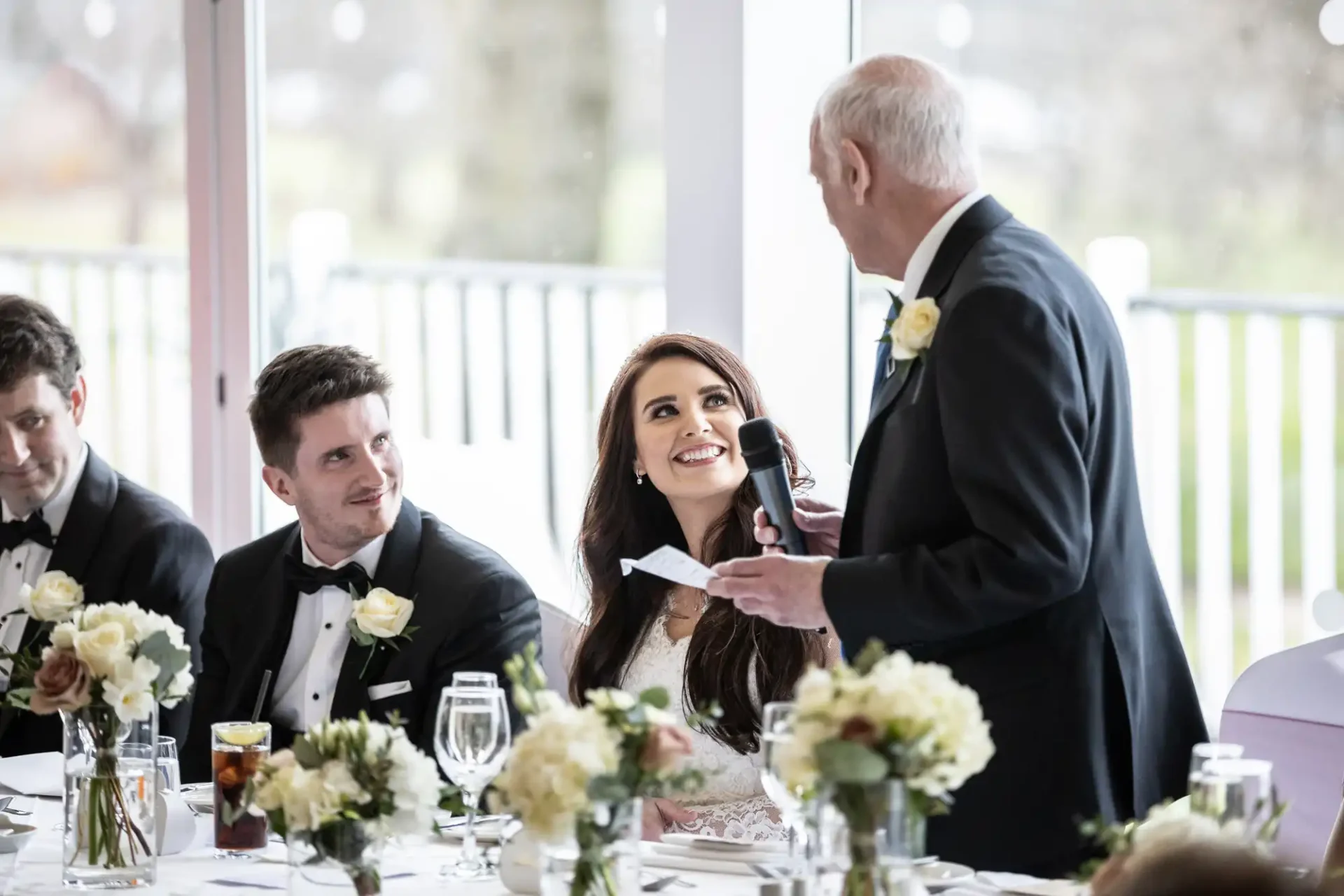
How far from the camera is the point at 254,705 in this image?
3.20 meters

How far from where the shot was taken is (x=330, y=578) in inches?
124

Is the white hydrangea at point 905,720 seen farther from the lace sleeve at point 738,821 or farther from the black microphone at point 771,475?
the lace sleeve at point 738,821

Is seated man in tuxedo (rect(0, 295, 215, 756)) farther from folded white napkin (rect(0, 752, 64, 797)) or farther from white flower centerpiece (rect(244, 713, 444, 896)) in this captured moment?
white flower centerpiece (rect(244, 713, 444, 896))

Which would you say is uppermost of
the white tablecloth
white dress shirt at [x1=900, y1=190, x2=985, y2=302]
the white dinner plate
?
white dress shirt at [x1=900, y1=190, x2=985, y2=302]

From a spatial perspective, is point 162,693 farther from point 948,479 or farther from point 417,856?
point 948,479

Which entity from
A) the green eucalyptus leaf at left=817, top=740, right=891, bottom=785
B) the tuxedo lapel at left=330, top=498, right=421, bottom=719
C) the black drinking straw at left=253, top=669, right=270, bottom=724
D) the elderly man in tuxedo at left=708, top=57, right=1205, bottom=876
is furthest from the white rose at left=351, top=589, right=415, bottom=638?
the green eucalyptus leaf at left=817, top=740, right=891, bottom=785

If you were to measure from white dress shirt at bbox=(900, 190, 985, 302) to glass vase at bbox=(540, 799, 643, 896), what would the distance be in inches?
40.5

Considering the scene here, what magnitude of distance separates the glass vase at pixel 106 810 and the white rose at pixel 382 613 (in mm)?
727

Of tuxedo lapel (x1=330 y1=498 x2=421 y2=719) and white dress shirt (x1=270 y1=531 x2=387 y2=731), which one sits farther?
white dress shirt (x1=270 y1=531 x2=387 y2=731)

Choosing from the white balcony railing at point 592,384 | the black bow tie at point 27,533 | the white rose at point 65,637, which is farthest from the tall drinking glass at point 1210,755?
the black bow tie at point 27,533

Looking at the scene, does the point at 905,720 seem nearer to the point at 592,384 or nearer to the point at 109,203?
the point at 592,384

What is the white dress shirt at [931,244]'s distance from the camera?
2.43 meters

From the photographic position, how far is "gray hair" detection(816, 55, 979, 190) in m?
2.42

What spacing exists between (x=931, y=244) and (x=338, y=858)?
1.18 meters
